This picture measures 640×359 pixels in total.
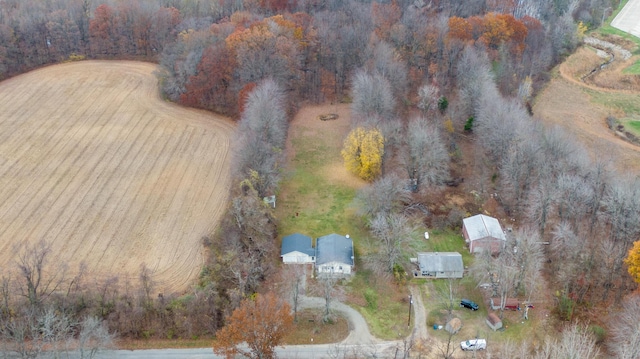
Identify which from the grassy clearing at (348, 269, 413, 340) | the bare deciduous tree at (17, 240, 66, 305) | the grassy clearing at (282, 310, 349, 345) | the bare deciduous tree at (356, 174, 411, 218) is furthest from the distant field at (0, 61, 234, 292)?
the bare deciduous tree at (356, 174, 411, 218)

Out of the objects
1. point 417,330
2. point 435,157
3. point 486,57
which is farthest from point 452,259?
point 486,57

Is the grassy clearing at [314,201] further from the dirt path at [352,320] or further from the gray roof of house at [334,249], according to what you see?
the dirt path at [352,320]

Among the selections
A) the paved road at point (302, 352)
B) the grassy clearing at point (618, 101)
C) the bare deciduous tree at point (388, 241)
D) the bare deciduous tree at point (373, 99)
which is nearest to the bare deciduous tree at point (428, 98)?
the bare deciduous tree at point (373, 99)

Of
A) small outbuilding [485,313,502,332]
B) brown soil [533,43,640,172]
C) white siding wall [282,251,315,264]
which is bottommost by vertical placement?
white siding wall [282,251,315,264]

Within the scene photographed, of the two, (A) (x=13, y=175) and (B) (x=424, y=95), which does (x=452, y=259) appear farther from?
(A) (x=13, y=175)

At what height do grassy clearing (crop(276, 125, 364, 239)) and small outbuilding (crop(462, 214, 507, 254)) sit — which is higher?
small outbuilding (crop(462, 214, 507, 254))

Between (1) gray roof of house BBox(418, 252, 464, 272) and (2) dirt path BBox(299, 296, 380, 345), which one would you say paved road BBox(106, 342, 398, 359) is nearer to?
(2) dirt path BBox(299, 296, 380, 345)
